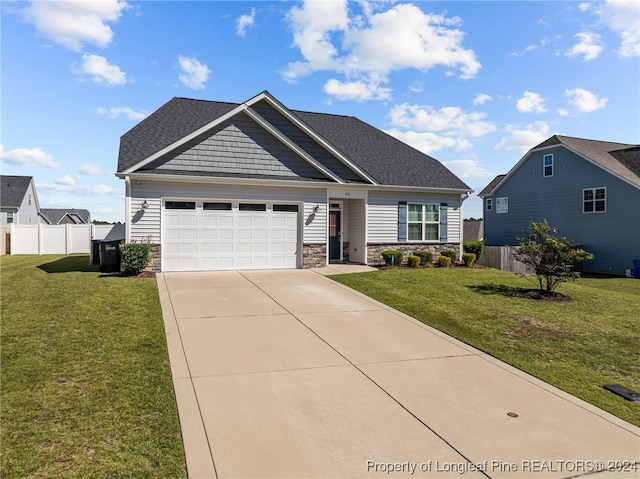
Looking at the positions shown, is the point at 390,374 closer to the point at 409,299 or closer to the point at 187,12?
the point at 409,299

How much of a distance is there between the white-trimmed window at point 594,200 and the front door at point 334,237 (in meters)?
14.6

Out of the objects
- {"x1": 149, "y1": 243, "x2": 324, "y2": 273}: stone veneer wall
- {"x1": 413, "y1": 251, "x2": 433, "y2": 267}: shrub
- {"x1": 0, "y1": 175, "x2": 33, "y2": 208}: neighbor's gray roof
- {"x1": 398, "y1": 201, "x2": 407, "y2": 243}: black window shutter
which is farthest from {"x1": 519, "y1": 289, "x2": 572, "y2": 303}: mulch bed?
{"x1": 0, "y1": 175, "x2": 33, "y2": 208}: neighbor's gray roof

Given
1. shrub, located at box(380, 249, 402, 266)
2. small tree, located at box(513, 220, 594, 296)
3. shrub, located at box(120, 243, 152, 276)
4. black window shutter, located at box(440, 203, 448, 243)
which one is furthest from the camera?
black window shutter, located at box(440, 203, 448, 243)

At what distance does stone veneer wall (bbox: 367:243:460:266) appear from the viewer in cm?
1658

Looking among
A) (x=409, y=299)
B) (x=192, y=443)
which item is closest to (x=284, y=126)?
(x=409, y=299)

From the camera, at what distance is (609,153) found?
79.6ft

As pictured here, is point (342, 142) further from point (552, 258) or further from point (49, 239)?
point (49, 239)

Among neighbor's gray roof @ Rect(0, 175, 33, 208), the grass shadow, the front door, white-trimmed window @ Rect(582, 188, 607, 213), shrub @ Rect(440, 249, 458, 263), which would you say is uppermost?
neighbor's gray roof @ Rect(0, 175, 33, 208)

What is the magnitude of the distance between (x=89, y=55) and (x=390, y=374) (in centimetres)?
1304

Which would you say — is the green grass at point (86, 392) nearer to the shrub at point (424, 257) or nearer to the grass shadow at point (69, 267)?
the grass shadow at point (69, 267)

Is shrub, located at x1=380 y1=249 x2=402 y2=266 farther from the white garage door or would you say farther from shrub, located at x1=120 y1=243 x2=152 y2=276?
shrub, located at x1=120 y1=243 x2=152 y2=276

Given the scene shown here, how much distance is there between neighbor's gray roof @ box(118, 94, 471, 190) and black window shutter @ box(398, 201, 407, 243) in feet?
2.97

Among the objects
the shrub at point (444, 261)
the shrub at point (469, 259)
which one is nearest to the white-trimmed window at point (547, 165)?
the shrub at point (469, 259)

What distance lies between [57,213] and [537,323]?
57.9 meters
